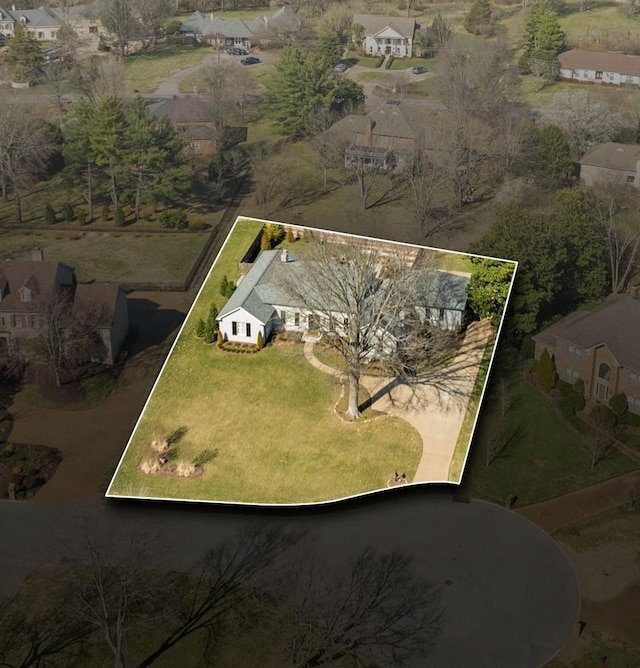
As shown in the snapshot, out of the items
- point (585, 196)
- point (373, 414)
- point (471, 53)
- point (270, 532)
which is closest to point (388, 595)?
point (270, 532)

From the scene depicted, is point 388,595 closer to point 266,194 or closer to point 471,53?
point 266,194

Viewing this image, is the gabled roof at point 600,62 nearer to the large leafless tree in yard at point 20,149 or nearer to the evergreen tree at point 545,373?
the large leafless tree in yard at point 20,149

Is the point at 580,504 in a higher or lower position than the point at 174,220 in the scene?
lower

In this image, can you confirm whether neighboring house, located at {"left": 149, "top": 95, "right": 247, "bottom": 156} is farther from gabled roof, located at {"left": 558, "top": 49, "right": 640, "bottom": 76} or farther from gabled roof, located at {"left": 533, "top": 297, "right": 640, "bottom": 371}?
gabled roof, located at {"left": 533, "top": 297, "right": 640, "bottom": 371}

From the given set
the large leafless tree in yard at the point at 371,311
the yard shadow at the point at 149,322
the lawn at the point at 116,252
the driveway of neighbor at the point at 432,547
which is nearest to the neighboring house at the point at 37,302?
→ the yard shadow at the point at 149,322

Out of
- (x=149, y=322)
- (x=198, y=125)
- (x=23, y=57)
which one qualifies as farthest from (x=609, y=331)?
(x=23, y=57)

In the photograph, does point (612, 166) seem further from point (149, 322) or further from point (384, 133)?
point (149, 322)
